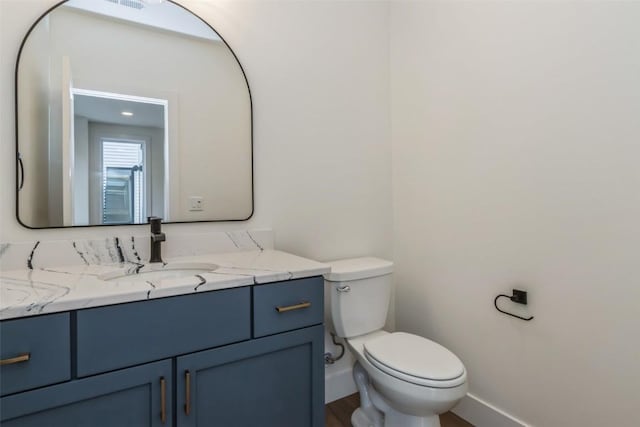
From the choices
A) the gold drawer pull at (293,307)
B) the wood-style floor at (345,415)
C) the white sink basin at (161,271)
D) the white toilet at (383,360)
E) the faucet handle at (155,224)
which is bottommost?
the wood-style floor at (345,415)

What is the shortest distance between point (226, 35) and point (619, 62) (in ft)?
5.07

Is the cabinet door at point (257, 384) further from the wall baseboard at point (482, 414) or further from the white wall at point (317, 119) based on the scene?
the wall baseboard at point (482, 414)

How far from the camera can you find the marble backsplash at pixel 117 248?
117 centimetres

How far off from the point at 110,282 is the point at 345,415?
4.41 ft

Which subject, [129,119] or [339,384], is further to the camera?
[339,384]

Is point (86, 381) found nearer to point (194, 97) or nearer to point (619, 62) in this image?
point (194, 97)

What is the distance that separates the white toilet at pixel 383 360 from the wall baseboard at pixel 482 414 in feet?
1.16

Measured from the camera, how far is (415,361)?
135 centimetres

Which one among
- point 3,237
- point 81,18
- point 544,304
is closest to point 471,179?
point 544,304

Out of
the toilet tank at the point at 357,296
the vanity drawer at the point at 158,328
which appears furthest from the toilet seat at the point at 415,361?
the vanity drawer at the point at 158,328

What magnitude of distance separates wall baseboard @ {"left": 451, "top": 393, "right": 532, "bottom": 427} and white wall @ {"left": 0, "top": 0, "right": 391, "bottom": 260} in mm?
886

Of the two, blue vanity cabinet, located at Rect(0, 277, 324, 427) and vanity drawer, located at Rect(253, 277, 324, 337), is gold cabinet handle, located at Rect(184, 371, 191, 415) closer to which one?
blue vanity cabinet, located at Rect(0, 277, 324, 427)

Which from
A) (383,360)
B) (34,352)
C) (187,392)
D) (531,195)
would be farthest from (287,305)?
(531,195)

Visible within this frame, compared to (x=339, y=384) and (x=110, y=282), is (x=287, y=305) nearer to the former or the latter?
(x=110, y=282)
